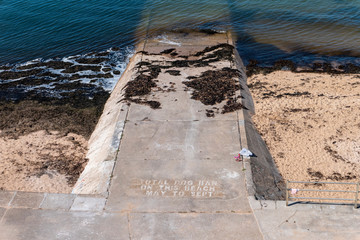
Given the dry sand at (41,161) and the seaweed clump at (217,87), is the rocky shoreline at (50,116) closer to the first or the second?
the dry sand at (41,161)

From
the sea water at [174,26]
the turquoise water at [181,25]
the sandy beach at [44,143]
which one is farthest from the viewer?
the turquoise water at [181,25]

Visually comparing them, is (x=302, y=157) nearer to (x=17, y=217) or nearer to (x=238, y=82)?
A: (x=238, y=82)

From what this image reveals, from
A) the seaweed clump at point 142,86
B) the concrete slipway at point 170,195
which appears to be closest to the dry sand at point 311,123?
the concrete slipway at point 170,195

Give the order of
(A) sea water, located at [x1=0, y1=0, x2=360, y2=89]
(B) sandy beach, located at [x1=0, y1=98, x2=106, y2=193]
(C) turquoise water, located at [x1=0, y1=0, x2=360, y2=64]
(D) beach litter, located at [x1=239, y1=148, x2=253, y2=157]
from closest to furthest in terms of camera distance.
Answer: (D) beach litter, located at [x1=239, y1=148, x2=253, y2=157] → (B) sandy beach, located at [x1=0, y1=98, x2=106, y2=193] → (A) sea water, located at [x1=0, y1=0, x2=360, y2=89] → (C) turquoise water, located at [x1=0, y1=0, x2=360, y2=64]

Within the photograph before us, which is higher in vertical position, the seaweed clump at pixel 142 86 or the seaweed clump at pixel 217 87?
the seaweed clump at pixel 142 86

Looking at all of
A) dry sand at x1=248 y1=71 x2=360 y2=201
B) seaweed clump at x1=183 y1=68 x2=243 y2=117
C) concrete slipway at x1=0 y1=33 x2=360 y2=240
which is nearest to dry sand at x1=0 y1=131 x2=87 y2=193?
concrete slipway at x1=0 y1=33 x2=360 y2=240

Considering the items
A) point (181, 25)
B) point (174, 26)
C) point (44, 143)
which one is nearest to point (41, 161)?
point (44, 143)

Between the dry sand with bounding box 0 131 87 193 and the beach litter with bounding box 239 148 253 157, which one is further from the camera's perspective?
the dry sand with bounding box 0 131 87 193

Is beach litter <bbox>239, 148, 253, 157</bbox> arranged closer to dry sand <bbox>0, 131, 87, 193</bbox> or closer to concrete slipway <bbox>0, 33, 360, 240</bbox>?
concrete slipway <bbox>0, 33, 360, 240</bbox>

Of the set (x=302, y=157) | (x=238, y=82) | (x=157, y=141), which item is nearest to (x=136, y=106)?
(x=157, y=141)
